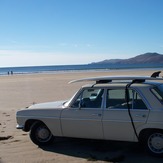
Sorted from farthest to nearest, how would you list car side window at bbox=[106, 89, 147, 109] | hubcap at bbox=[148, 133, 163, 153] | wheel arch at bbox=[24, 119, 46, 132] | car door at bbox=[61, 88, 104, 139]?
wheel arch at bbox=[24, 119, 46, 132] < car door at bbox=[61, 88, 104, 139] < car side window at bbox=[106, 89, 147, 109] < hubcap at bbox=[148, 133, 163, 153]

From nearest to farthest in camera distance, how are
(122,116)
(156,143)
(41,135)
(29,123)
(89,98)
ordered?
(156,143)
(122,116)
(89,98)
(41,135)
(29,123)

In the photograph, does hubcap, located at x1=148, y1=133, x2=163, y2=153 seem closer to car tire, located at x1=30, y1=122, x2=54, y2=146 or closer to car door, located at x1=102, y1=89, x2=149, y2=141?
car door, located at x1=102, y1=89, x2=149, y2=141

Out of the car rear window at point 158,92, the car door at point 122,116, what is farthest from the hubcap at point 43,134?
the car rear window at point 158,92

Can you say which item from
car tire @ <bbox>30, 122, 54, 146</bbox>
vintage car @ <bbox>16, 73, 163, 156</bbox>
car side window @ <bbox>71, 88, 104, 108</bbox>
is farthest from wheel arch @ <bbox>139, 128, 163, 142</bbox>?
car tire @ <bbox>30, 122, 54, 146</bbox>

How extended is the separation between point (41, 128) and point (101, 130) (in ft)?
5.08

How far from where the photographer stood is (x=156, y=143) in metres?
6.36

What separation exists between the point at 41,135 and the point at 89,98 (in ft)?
4.68

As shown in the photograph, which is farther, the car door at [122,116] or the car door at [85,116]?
the car door at [85,116]

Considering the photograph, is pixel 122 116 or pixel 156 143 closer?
pixel 156 143

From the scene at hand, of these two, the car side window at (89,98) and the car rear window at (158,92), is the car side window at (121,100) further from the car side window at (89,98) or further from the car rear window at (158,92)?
the car rear window at (158,92)

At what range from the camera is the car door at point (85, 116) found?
6883mm

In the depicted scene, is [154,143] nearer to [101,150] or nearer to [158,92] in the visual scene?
[158,92]

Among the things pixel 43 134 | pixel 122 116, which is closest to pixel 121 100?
pixel 122 116

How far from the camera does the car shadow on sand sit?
6.34m
